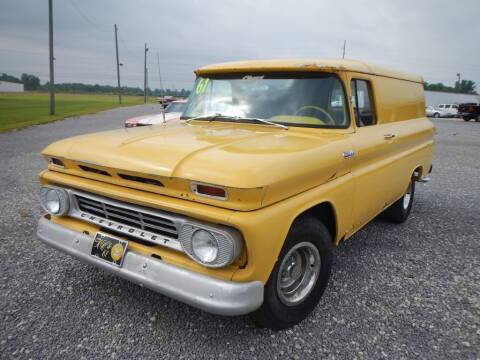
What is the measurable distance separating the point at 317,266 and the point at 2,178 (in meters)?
6.45

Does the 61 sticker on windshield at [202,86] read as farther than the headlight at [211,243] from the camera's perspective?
Yes

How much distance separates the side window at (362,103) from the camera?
3223 millimetres

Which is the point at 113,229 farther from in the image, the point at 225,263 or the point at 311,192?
the point at 311,192

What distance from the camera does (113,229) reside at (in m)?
2.47

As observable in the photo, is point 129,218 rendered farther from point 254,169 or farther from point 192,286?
point 254,169

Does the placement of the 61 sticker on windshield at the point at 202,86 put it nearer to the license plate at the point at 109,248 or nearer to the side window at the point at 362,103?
the side window at the point at 362,103

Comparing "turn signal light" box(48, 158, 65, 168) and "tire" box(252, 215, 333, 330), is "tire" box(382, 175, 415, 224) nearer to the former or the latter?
"tire" box(252, 215, 333, 330)

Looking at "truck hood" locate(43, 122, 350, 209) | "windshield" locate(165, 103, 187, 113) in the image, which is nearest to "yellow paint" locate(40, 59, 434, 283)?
"truck hood" locate(43, 122, 350, 209)

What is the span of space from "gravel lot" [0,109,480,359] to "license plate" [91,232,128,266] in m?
0.54

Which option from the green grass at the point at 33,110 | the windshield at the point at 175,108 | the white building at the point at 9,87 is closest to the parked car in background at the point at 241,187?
the windshield at the point at 175,108

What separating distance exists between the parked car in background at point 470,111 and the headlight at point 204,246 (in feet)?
112

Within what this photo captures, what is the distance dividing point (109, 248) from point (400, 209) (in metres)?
3.68

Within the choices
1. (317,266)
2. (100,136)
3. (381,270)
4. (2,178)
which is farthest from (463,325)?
(2,178)

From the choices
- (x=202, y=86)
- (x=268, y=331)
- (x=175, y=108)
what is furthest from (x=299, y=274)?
(x=175, y=108)
